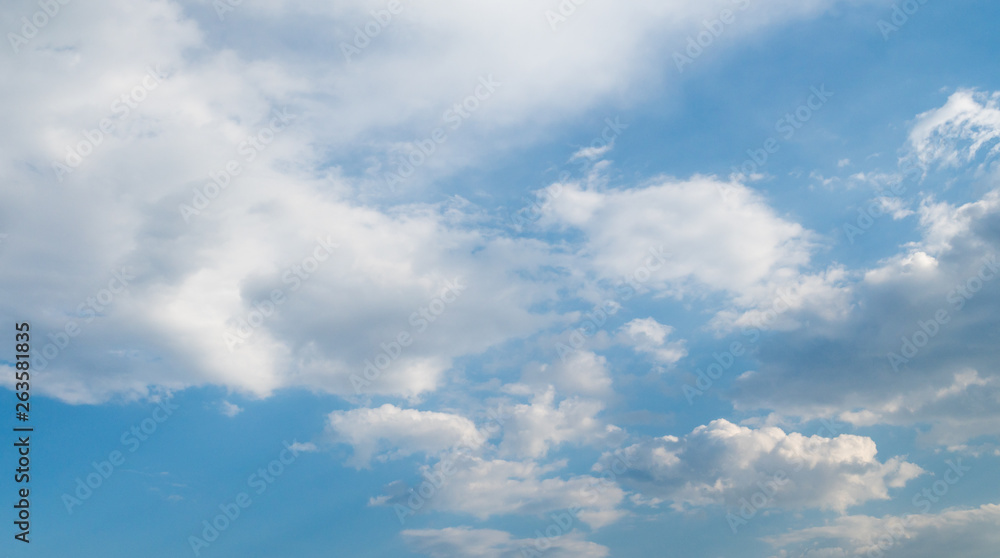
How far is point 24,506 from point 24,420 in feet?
38.5

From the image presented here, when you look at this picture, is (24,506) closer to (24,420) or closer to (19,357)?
(24,420)

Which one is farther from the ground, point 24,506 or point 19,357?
point 19,357

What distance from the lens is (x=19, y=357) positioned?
87625mm

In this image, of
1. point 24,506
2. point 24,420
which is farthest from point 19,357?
point 24,506

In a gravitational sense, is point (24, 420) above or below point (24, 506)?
above

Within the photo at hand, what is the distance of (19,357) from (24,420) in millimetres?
8338

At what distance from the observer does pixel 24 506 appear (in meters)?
89.0

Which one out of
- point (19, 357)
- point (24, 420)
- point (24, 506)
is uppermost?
point (19, 357)

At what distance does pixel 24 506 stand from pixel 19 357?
2004 centimetres

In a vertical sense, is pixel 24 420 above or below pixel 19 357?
below

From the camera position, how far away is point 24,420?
8794cm
